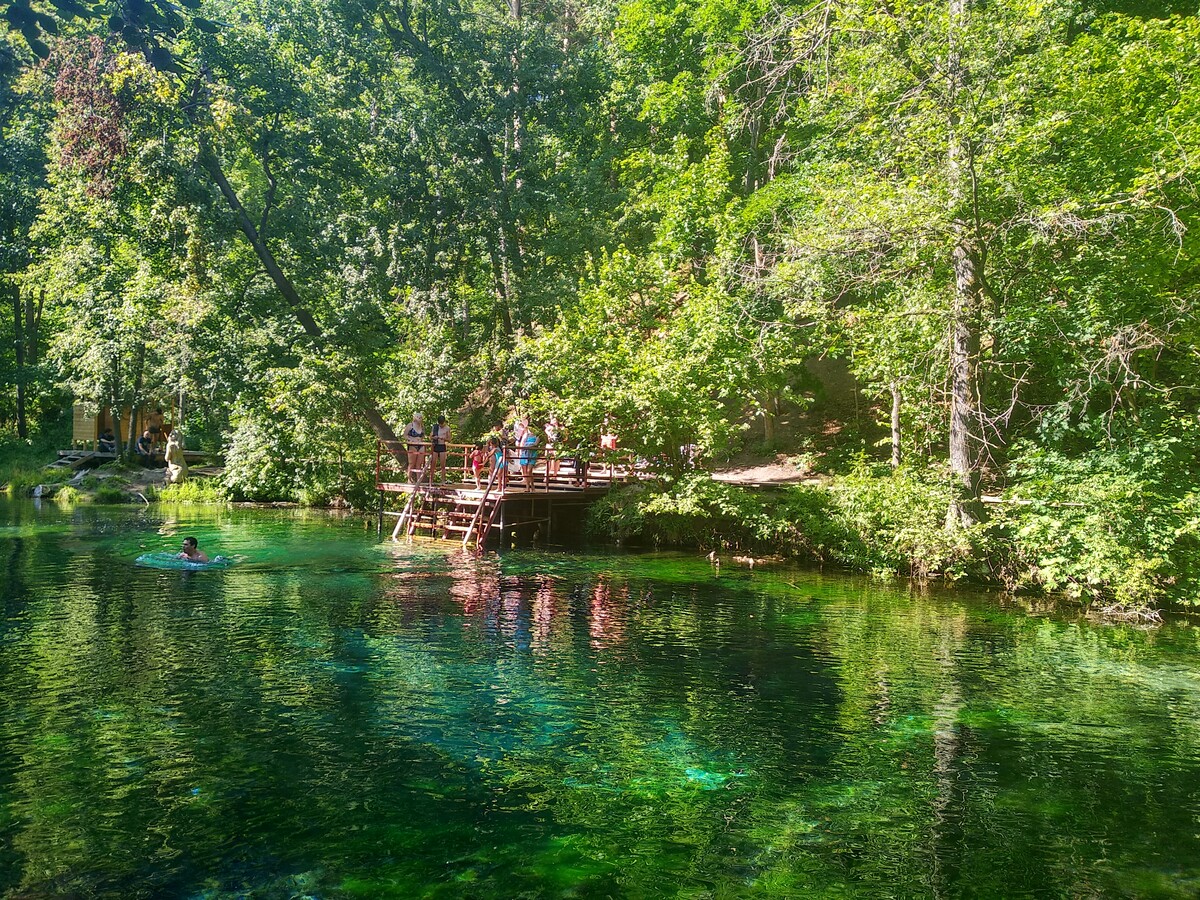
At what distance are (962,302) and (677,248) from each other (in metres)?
10.8

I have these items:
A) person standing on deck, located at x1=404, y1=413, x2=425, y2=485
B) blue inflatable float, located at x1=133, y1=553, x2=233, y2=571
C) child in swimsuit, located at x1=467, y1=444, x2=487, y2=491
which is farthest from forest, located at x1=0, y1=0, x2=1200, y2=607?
blue inflatable float, located at x1=133, y1=553, x2=233, y2=571

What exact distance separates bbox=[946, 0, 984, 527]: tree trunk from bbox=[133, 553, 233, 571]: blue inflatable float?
14407 millimetres

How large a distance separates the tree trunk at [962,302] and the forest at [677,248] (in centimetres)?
7

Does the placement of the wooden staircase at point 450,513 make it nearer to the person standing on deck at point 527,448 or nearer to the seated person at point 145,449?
the person standing on deck at point 527,448

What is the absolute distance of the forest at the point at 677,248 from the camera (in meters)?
16.3

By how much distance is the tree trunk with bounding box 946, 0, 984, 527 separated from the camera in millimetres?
16234

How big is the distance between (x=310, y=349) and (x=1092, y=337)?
70.4ft

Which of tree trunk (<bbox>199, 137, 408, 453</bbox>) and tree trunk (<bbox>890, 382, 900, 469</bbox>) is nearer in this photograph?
tree trunk (<bbox>890, 382, 900, 469</bbox>)

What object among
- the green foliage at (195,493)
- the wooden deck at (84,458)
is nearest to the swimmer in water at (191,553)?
the green foliage at (195,493)

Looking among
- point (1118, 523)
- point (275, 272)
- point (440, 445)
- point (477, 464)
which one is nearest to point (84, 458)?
point (275, 272)

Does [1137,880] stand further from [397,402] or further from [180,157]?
[180,157]

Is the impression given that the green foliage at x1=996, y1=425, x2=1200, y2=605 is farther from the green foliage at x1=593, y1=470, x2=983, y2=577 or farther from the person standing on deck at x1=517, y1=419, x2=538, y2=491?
the person standing on deck at x1=517, y1=419, x2=538, y2=491

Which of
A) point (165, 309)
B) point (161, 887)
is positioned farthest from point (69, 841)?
point (165, 309)

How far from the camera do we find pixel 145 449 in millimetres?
37344
